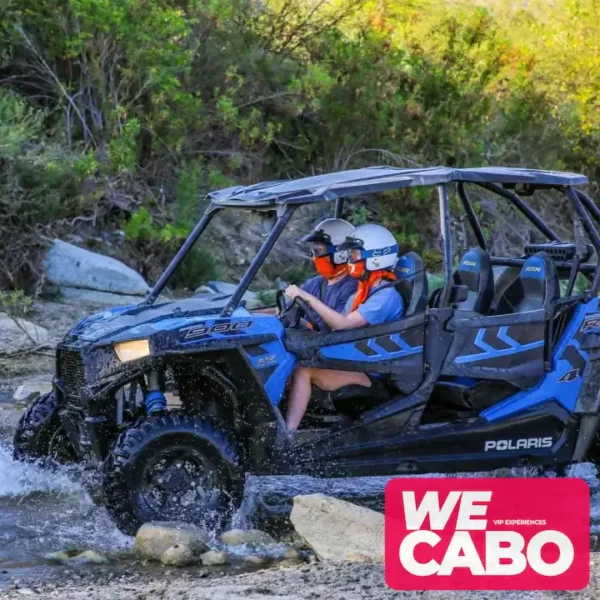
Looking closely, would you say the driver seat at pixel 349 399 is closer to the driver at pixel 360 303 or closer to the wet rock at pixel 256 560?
the driver at pixel 360 303

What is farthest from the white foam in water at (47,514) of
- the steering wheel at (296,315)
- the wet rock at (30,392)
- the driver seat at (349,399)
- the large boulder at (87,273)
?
the large boulder at (87,273)

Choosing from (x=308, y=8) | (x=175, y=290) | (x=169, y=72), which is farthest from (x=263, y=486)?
(x=308, y=8)

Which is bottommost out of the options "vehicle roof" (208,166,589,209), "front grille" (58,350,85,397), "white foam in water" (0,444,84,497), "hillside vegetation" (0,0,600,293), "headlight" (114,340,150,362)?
"white foam in water" (0,444,84,497)

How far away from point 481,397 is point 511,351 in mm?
334

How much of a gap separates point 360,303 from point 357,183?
2.44 ft

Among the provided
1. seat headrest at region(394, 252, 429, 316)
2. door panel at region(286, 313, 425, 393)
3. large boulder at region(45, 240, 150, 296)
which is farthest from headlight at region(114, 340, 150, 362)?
large boulder at region(45, 240, 150, 296)

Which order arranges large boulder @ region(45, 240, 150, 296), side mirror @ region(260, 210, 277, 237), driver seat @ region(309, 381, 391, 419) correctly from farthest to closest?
1. large boulder @ region(45, 240, 150, 296)
2. driver seat @ region(309, 381, 391, 419)
3. side mirror @ region(260, 210, 277, 237)

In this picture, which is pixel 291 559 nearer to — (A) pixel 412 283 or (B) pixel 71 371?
(B) pixel 71 371

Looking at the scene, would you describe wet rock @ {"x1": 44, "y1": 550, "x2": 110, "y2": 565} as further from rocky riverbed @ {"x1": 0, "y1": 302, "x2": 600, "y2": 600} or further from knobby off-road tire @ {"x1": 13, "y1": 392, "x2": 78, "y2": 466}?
knobby off-road tire @ {"x1": 13, "y1": 392, "x2": 78, "y2": 466}

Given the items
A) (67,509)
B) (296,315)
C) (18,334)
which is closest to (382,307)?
(296,315)

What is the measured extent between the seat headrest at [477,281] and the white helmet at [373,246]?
24.0 inches

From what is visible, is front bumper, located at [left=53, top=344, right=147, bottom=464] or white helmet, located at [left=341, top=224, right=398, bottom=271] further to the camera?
white helmet, located at [left=341, top=224, right=398, bottom=271]

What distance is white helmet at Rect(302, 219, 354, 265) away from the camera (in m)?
8.03

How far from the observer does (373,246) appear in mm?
7883
